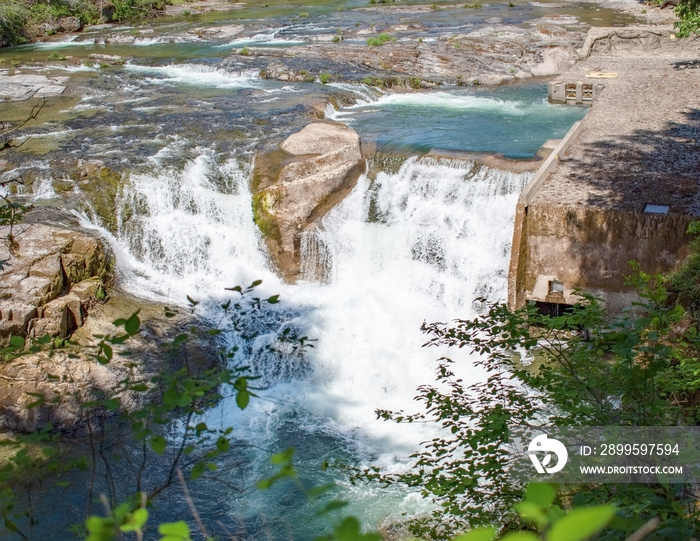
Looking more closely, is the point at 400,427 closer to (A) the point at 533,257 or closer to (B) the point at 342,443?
(B) the point at 342,443

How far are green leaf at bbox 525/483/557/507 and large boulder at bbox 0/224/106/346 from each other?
345 inches

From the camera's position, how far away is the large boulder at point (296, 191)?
11.4m

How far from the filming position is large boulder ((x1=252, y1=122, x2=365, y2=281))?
37.5 ft

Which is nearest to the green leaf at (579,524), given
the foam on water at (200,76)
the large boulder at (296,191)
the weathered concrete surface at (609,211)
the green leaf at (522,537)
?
the green leaf at (522,537)

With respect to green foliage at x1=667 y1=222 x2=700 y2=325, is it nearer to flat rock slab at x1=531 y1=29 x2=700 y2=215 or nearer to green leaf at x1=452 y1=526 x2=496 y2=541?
flat rock slab at x1=531 y1=29 x2=700 y2=215

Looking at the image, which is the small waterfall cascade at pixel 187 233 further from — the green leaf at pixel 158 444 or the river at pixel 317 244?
the green leaf at pixel 158 444

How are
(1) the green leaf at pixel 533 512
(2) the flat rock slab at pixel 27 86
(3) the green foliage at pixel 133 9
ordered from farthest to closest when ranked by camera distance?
(3) the green foliage at pixel 133 9 → (2) the flat rock slab at pixel 27 86 → (1) the green leaf at pixel 533 512

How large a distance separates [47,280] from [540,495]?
9350mm

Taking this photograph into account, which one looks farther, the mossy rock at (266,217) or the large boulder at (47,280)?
the mossy rock at (266,217)

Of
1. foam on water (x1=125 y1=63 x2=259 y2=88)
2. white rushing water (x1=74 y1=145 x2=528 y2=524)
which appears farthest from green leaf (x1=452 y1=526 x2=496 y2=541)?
foam on water (x1=125 y1=63 x2=259 y2=88)

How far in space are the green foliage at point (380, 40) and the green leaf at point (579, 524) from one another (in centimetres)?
2048

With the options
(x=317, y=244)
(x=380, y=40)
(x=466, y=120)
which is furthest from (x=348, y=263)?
(x=380, y=40)

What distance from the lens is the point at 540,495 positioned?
146cm

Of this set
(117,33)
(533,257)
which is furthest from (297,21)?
(533,257)
